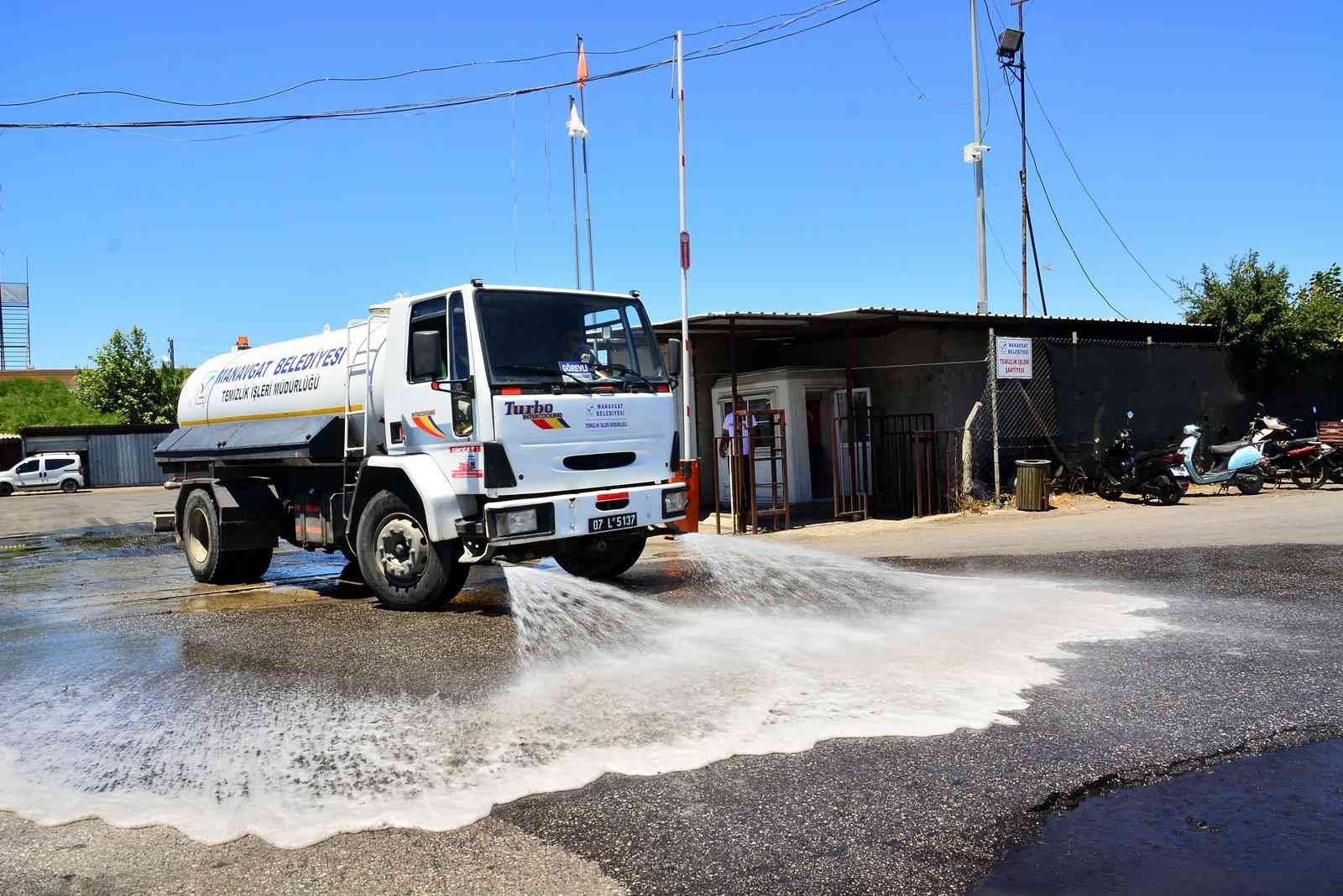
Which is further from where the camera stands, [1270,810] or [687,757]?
[687,757]

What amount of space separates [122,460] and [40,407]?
41.3 feet

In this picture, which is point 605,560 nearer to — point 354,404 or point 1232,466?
point 354,404

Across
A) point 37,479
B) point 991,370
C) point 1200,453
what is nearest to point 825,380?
point 991,370

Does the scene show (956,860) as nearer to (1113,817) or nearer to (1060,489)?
(1113,817)

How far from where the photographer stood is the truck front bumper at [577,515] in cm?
788

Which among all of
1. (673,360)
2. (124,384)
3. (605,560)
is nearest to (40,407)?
(124,384)

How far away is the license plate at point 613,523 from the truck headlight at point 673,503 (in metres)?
0.33

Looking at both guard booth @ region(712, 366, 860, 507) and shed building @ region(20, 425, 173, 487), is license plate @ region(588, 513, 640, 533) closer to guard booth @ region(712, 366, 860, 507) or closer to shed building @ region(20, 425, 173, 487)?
guard booth @ region(712, 366, 860, 507)

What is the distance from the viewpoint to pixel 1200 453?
19.2 meters

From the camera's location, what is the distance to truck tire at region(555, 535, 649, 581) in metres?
9.98

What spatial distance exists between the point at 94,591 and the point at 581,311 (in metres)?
6.45

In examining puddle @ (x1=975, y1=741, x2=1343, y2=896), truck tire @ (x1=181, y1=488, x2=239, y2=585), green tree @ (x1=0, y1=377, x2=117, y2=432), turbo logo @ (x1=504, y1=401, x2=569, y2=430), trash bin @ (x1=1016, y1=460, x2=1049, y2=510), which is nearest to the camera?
puddle @ (x1=975, y1=741, x2=1343, y2=896)

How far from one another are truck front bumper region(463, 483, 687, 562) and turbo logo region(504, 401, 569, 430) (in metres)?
0.56

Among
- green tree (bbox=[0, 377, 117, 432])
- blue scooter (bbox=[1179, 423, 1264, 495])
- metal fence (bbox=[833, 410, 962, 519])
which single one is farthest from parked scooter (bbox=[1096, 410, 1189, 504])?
green tree (bbox=[0, 377, 117, 432])
